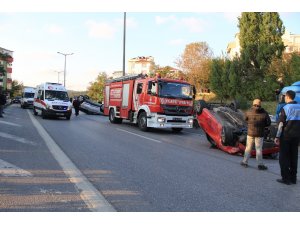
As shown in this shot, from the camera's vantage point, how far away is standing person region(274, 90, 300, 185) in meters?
7.37

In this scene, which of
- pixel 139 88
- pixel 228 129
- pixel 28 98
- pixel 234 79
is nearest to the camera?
pixel 228 129

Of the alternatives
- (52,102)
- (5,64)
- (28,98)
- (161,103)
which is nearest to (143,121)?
(161,103)

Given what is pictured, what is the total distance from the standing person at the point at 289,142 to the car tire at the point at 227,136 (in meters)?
3.92

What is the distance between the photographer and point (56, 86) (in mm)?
26156

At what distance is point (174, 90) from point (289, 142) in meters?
10.4

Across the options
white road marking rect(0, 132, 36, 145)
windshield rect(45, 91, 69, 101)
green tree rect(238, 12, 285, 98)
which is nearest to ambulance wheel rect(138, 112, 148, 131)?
white road marking rect(0, 132, 36, 145)

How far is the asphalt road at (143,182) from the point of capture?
17.6ft

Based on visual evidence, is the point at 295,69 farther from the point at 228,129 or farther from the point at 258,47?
the point at 228,129

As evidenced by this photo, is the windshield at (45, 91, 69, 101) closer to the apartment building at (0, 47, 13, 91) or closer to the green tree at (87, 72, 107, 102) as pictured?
the apartment building at (0, 47, 13, 91)

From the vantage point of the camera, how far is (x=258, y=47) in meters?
34.8

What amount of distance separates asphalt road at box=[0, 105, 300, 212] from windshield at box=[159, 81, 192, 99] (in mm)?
6477

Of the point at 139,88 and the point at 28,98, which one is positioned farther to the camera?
the point at 28,98

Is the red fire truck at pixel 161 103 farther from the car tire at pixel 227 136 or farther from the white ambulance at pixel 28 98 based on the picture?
the white ambulance at pixel 28 98

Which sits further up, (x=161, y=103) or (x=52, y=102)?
(x=161, y=103)
